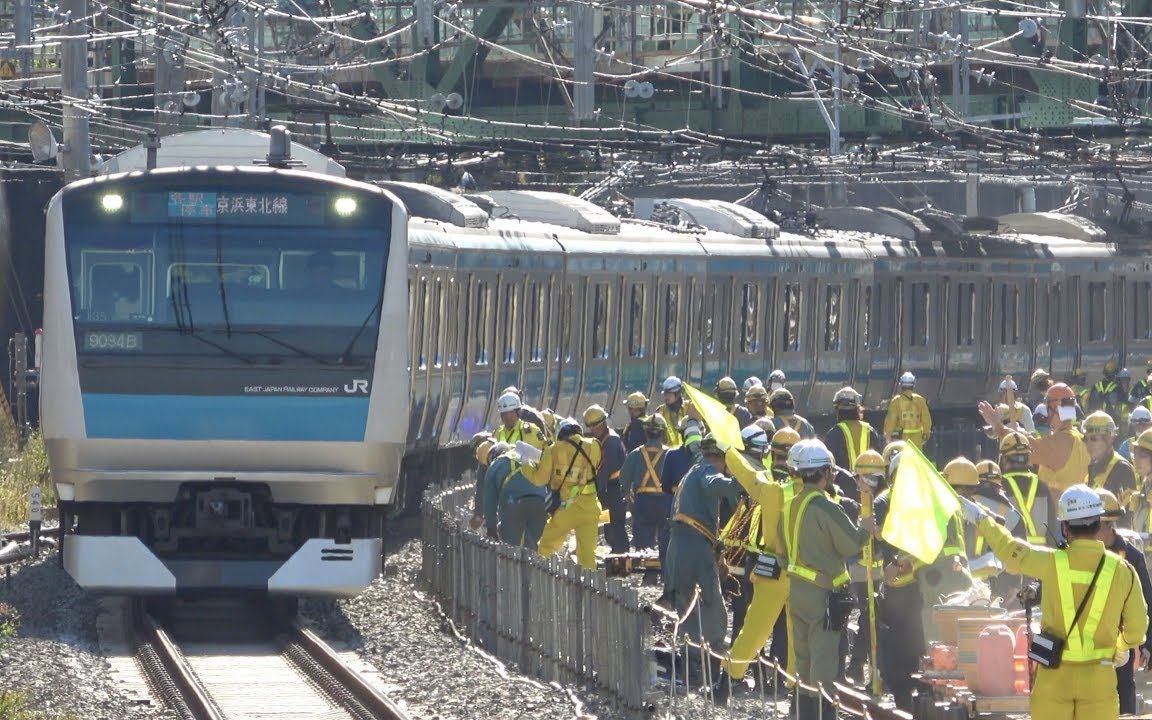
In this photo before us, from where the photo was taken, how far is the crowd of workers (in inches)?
359

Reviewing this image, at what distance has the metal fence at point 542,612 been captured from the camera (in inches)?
483

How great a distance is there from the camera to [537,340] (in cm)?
2378

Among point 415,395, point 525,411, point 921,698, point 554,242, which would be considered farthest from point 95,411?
point 554,242

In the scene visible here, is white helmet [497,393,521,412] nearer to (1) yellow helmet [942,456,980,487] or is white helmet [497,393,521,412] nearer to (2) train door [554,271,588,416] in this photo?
(1) yellow helmet [942,456,980,487]

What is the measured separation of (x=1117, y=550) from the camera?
10.4m

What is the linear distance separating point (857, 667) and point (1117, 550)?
3.69 metres

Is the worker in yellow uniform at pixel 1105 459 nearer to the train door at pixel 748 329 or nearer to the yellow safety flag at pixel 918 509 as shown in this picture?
the yellow safety flag at pixel 918 509

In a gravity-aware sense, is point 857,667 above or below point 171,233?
below

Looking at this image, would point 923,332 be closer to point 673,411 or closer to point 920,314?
point 920,314

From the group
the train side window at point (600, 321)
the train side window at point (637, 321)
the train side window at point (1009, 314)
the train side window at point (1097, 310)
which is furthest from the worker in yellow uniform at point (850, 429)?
the train side window at point (1097, 310)

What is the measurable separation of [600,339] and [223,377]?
33.2 ft

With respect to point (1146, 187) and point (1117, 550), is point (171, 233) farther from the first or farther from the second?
point (1146, 187)

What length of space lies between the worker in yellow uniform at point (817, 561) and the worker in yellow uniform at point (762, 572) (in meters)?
0.21

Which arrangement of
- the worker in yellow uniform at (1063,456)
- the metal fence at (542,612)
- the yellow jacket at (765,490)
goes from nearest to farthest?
the yellow jacket at (765,490), the metal fence at (542,612), the worker in yellow uniform at (1063,456)
